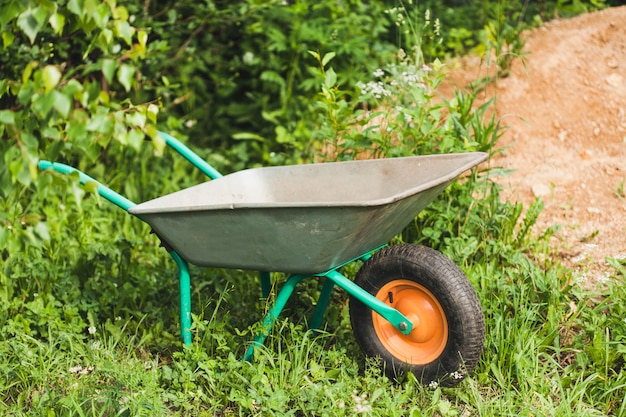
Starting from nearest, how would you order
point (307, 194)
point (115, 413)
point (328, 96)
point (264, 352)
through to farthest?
point (115, 413), point (264, 352), point (307, 194), point (328, 96)

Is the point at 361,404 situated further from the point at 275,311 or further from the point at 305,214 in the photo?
the point at 305,214

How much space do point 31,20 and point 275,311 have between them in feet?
4.35

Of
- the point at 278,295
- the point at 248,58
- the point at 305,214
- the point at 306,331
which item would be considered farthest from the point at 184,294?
the point at 248,58

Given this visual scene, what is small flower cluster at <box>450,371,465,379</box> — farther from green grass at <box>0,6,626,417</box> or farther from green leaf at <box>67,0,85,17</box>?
green leaf at <box>67,0,85,17</box>

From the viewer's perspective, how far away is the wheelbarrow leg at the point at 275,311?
2.46m

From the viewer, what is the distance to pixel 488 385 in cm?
255

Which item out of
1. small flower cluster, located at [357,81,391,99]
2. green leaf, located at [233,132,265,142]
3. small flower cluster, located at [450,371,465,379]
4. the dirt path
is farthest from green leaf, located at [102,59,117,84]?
green leaf, located at [233,132,265,142]

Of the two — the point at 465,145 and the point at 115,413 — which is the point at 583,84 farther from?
the point at 115,413

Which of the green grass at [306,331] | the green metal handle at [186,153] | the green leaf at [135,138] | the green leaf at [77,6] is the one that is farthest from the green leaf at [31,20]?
the green metal handle at [186,153]

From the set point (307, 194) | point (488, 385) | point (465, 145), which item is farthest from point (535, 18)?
point (488, 385)

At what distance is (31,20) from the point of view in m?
1.51

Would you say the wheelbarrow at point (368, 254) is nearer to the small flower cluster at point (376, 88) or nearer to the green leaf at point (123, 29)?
the small flower cluster at point (376, 88)

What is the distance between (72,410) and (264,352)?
0.68 m

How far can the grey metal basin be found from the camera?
7.18 feet
